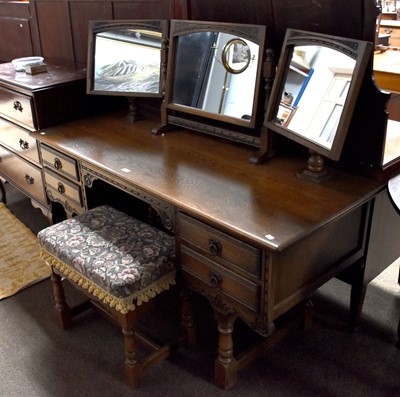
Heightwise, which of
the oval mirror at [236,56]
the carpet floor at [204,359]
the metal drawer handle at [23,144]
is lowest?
Answer: the carpet floor at [204,359]

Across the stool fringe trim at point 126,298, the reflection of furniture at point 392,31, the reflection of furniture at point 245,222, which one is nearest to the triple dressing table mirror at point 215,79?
the reflection of furniture at point 245,222

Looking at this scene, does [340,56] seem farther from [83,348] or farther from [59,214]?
[59,214]

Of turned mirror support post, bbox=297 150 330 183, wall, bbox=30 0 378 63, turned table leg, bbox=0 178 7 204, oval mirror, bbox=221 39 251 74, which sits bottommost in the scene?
turned table leg, bbox=0 178 7 204

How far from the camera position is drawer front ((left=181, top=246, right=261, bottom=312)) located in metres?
1.47

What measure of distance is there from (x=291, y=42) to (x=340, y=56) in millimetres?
194

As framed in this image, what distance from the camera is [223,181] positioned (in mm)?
1679

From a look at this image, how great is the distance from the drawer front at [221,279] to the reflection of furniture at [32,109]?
43.7 inches

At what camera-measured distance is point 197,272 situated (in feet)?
5.36

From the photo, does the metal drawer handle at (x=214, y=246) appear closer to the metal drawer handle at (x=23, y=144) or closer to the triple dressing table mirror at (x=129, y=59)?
the triple dressing table mirror at (x=129, y=59)

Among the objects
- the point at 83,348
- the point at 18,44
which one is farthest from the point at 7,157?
the point at 83,348

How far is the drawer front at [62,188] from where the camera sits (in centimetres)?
215

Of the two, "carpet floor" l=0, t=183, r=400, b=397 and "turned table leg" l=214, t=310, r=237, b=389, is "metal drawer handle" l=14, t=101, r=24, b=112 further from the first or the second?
"turned table leg" l=214, t=310, r=237, b=389

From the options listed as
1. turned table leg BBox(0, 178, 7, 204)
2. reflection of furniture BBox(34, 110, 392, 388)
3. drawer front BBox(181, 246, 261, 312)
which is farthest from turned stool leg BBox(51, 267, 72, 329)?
turned table leg BBox(0, 178, 7, 204)

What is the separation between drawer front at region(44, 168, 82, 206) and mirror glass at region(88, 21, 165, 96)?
1.42 ft
